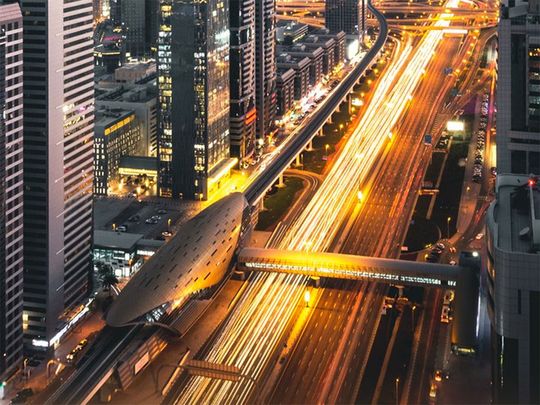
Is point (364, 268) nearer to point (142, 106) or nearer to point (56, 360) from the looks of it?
point (56, 360)

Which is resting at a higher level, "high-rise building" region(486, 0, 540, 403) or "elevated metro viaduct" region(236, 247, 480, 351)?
"high-rise building" region(486, 0, 540, 403)

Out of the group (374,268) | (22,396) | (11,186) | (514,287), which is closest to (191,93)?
(374,268)

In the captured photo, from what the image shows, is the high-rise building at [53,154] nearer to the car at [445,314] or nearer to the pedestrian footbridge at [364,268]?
the pedestrian footbridge at [364,268]

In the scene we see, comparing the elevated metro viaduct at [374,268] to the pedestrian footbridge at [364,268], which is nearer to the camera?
the elevated metro viaduct at [374,268]

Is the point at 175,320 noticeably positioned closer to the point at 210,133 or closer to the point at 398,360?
the point at 398,360

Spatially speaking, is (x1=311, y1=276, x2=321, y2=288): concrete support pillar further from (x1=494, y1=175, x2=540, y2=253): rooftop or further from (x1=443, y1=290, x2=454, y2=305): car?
(x1=494, y1=175, x2=540, y2=253): rooftop

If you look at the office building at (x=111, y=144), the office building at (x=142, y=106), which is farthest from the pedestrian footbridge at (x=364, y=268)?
the office building at (x=142, y=106)

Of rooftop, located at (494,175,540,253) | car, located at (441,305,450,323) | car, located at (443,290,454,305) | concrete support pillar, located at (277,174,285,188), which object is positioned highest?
rooftop, located at (494,175,540,253)

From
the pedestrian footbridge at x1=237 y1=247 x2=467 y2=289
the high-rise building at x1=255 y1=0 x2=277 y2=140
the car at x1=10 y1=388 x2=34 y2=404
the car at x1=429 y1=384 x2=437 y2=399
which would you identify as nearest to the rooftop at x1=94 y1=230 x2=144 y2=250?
the pedestrian footbridge at x1=237 y1=247 x2=467 y2=289
